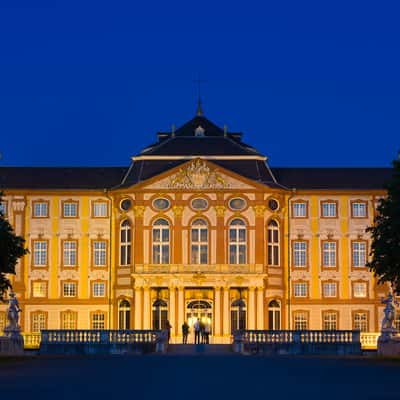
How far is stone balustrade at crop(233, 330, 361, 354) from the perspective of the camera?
5453 centimetres

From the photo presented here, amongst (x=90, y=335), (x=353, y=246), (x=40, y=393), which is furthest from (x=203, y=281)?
(x=40, y=393)

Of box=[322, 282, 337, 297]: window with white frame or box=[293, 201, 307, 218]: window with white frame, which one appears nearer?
box=[322, 282, 337, 297]: window with white frame

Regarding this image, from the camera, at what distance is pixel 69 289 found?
80062mm

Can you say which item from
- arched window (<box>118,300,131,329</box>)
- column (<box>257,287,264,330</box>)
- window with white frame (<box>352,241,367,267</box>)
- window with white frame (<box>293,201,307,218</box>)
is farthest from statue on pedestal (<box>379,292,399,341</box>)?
arched window (<box>118,300,131,329</box>)

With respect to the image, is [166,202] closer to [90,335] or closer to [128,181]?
[128,181]

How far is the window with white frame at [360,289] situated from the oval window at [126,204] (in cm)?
1607

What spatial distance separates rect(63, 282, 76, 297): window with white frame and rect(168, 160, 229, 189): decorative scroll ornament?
9.63 m

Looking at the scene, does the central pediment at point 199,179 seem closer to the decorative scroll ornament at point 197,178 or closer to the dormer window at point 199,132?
the decorative scroll ornament at point 197,178

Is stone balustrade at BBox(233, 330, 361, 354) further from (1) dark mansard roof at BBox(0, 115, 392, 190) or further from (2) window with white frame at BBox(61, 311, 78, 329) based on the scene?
(2) window with white frame at BBox(61, 311, 78, 329)

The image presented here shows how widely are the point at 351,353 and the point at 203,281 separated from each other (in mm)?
23219

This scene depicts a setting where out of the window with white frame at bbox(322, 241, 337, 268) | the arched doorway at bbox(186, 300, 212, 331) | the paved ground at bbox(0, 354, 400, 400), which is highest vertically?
the window with white frame at bbox(322, 241, 337, 268)

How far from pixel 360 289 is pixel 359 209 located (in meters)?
5.45

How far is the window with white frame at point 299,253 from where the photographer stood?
80.0m

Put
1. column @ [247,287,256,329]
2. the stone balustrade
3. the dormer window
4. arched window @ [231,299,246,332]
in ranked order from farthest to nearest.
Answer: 1. the dormer window
2. arched window @ [231,299,246,332]
3. column @ [247,287,256,329]
4. the stone balustrade
